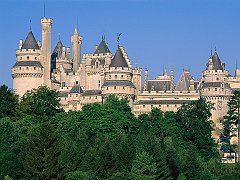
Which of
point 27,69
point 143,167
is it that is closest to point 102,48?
point 27,69

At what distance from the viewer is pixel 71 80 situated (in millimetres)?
109750

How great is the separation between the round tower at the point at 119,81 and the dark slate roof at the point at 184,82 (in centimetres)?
675

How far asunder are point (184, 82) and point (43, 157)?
51.2 m

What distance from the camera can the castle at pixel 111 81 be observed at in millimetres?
100000

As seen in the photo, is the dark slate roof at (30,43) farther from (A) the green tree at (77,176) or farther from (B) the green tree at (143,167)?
(A) the green tree at (77,176)

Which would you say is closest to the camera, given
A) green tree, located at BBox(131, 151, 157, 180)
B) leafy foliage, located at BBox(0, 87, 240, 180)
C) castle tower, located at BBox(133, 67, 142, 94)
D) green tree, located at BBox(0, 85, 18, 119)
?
leafy foliage, located at BBox(0, 87, 240, 180)

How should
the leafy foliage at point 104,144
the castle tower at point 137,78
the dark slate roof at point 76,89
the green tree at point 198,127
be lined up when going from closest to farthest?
1. the leafy foliage at point 104,144
2. the green tree at point 198,127
3. the dark slate roof at point 76,89
4. the castle tower at point 137,78

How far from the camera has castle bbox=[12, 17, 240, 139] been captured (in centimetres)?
10000

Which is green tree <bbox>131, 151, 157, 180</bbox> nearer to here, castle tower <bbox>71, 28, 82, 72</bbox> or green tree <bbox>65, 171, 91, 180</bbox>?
green tree <bbox>65, 171, 91, 180</bbox>

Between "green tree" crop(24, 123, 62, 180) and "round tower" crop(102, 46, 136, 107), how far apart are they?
138ft

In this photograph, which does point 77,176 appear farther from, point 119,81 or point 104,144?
point 119,81

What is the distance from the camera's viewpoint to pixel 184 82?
346ft

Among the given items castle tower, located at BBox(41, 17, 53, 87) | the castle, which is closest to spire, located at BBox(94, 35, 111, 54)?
the castle

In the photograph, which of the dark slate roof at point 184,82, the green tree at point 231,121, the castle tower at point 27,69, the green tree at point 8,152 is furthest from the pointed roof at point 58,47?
the green tree at point 8,152
